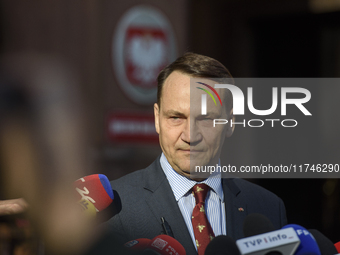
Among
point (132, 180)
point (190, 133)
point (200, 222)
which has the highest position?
point (190, 133)

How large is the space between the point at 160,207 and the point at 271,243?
2.28 feet

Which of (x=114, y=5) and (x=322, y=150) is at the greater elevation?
(x=114, y=5)

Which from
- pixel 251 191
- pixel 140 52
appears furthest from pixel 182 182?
pixel 140 52

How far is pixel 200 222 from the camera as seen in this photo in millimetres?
1603

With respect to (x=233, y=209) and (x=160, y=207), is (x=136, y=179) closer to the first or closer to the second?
(x=160, y=207)

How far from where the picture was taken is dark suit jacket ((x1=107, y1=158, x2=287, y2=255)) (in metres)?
1.60

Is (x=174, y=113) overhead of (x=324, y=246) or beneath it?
overhead

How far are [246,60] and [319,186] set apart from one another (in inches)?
82.0

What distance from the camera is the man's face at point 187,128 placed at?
1642 mm

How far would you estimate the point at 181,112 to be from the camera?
64.9 inches

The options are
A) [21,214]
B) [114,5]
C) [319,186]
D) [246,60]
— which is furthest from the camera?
[246,60]

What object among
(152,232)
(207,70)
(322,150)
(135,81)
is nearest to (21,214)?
(152,232)

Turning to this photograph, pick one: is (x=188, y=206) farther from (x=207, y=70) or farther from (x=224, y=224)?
(x=207, y=70)

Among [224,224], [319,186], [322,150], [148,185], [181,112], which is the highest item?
[181,112]
